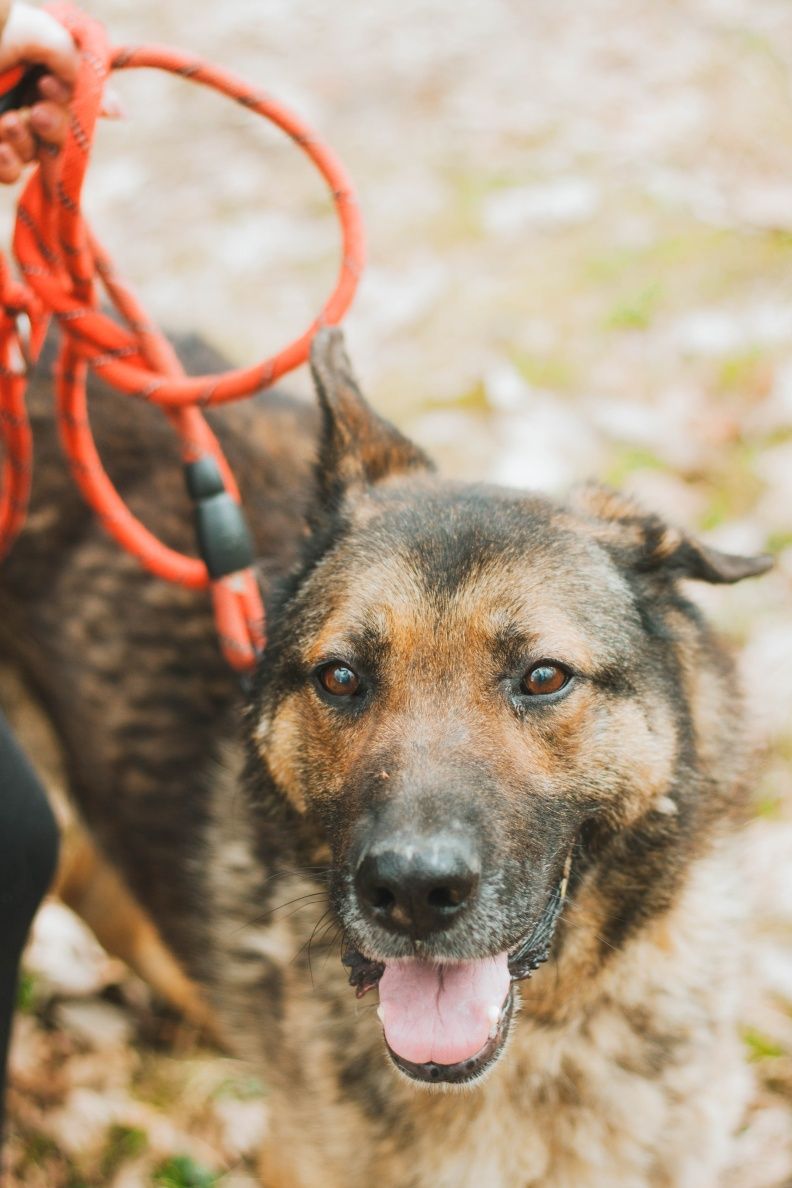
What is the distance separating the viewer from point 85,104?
2.69 meters

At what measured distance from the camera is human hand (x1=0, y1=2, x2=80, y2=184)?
263 cm

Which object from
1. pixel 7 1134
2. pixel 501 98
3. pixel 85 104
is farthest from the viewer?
pixel 501 98

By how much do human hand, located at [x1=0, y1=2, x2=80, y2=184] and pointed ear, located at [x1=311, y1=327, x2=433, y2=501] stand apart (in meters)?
0.78

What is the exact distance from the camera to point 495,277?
25.7ft

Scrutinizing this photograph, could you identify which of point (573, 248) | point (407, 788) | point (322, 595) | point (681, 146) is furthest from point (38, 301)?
point (681, 146)

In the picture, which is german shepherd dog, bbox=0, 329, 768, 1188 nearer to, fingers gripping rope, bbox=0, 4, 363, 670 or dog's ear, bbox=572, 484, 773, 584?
dog's ear, bbox=572, 484, 773, 584

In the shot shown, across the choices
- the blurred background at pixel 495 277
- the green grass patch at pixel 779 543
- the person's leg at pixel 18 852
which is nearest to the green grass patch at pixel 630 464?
the blurred background at pixel 495 277

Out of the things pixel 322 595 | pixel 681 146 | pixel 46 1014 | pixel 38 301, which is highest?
pixel 38 301

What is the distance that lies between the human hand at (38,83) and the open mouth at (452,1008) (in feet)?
6.56

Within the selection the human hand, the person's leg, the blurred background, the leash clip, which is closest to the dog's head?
the leash clip

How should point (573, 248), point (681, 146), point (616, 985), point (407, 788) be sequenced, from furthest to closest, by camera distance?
1. point (681, 146)
2. point (573, 248)
3. point (616, 985)
4. point (407, 788)

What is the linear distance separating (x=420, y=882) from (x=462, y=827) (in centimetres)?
13

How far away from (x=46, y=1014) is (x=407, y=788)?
2.68m

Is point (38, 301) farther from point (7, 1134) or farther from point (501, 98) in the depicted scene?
point (501, 98)
